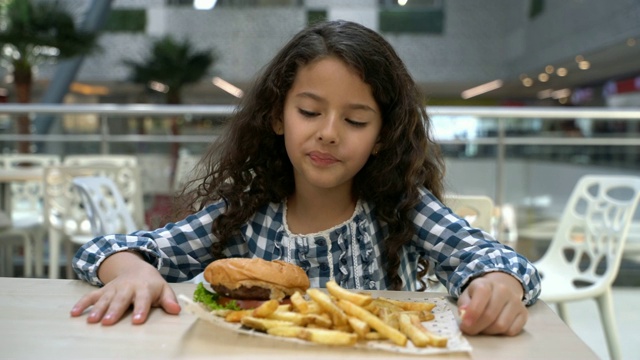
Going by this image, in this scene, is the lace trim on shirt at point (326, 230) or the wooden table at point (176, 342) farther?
the lace trim on shirt at point (326, 230)

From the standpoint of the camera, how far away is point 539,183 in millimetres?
4707

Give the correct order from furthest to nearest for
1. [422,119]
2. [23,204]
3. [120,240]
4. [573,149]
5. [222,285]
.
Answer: [23,204] → [573,149] → [422,119] → [120,240] → [222,285]

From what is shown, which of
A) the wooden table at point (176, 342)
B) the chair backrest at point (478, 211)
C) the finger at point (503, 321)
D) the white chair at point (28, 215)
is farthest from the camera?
the white chair at point (28, 215)

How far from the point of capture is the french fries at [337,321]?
833mm

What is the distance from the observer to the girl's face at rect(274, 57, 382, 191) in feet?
4.21

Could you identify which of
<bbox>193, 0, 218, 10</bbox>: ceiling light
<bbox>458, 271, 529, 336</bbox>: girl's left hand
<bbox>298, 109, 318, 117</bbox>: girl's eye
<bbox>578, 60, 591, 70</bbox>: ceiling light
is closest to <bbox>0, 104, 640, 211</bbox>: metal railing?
<bbox>298, 109, 318, 117</bbox>: girl's eye

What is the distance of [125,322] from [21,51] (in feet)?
23.6

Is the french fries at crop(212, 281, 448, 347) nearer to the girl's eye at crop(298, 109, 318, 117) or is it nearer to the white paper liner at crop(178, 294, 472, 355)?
the white paper liner at crop(178, 294, 472, 355)

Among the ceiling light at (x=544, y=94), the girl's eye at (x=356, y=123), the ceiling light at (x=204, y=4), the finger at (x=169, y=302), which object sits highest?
the ceiling light at (x=204, y=4)

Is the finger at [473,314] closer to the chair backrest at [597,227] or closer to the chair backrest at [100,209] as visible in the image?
the chair backrest at [100,209]

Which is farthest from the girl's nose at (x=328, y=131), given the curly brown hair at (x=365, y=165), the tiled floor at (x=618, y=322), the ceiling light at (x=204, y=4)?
the ceiling light at (x=204, y=4)

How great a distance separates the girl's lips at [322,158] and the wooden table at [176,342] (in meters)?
0.43

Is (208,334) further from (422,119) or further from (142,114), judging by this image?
(142,114)

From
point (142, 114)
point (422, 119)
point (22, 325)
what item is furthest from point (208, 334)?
point (142, 114)
